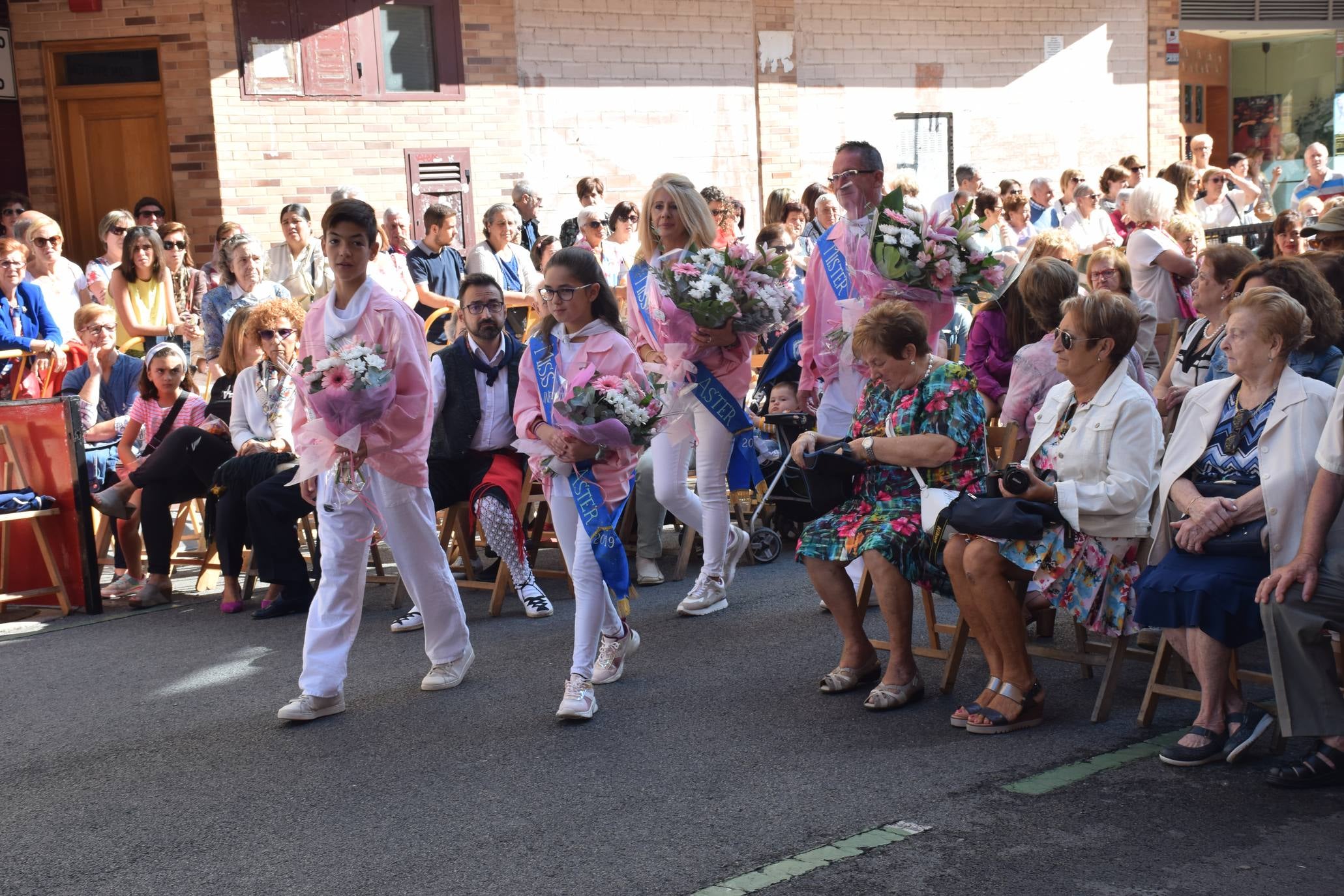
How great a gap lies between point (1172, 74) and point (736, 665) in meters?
17.3

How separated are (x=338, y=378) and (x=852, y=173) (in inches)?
104

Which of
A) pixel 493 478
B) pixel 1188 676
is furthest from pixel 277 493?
pixel 1188 676

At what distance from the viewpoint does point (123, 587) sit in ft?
27.6

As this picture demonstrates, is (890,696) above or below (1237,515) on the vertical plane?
below

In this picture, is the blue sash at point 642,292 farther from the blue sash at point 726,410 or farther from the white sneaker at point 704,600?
the white sneaker at point 704,600

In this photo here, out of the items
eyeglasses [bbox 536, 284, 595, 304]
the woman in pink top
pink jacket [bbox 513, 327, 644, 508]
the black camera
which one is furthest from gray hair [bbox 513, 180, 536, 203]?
the black camera

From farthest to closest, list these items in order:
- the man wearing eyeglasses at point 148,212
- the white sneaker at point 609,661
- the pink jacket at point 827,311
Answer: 1. the man wearing eyeglasses at point 148,212
2. the pink jacket at point 827,311
3. the white sneaker at point 609,661

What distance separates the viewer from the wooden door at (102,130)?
1392cm

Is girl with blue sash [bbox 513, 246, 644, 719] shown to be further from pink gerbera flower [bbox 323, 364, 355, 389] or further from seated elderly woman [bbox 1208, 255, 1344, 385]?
seated elderly woman [bbox 1208, 255, 1344, 385]

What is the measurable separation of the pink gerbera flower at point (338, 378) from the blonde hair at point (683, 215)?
2122 millimetres

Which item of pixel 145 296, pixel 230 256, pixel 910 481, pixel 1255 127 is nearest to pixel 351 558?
pixel 910 481

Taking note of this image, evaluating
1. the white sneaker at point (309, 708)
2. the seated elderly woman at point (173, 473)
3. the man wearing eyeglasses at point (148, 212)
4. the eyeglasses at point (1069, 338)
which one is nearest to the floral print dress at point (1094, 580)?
the eyeglasses at point (1069, 338)

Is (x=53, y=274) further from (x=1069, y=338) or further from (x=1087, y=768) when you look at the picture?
(x=1087, y=768)

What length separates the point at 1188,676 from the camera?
17.5 feet
